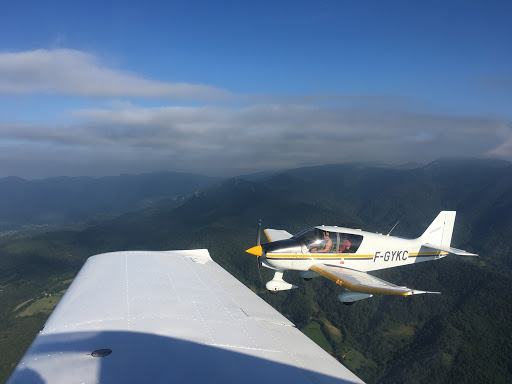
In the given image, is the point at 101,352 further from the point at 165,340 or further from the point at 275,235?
the point at 275,235

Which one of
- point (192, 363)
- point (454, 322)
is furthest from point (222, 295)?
point (454, 322)

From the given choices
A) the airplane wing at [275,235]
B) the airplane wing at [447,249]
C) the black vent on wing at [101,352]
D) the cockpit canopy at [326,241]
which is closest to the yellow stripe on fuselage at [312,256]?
the cockpit canopy at [326,241]

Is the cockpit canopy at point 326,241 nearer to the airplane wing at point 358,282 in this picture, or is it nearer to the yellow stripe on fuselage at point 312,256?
the yellow stripe on fuselage at point 312,256

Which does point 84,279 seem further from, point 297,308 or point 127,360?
point 297,308

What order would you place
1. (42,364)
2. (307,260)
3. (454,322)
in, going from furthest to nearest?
(454,322) < (307,260) < (42,364)

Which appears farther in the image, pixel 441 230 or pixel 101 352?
pixel 441 230

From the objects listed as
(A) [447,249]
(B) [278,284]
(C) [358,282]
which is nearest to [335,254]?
(C) [358,282]
